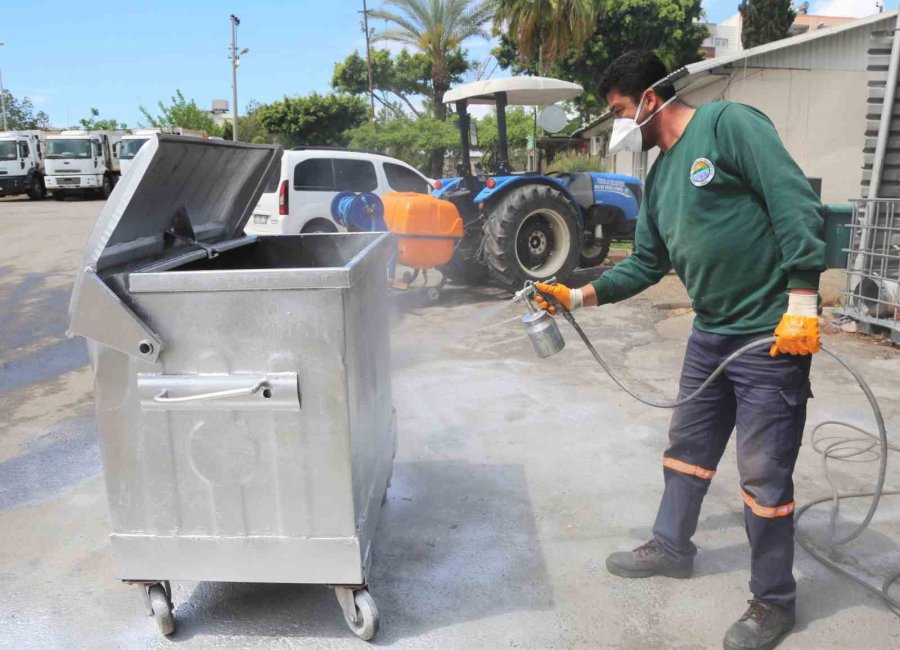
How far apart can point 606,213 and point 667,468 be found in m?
7.01

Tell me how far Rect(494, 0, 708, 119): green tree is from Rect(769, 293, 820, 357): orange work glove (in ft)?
79.0

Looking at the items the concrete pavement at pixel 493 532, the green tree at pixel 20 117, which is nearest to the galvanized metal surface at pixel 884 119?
the concrete pavement at pixel 493 532

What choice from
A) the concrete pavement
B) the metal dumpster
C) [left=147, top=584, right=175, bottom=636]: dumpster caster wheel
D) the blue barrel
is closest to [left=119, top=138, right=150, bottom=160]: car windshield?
the blue barrel

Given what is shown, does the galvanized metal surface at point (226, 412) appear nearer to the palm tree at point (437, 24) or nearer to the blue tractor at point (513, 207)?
the blue tractor at point (513, 207)

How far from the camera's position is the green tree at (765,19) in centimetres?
2495

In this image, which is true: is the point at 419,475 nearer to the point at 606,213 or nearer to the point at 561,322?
the point at 561,322

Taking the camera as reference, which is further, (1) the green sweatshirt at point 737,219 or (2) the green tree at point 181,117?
(2) the green tree at point 181,117

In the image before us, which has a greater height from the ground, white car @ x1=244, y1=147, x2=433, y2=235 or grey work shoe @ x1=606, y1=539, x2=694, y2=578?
white car @ x1=244, y1=147, x2=433, y2=235

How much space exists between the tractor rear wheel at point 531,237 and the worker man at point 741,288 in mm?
5036

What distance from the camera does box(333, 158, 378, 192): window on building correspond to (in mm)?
9102

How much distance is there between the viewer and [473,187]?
27.9ft

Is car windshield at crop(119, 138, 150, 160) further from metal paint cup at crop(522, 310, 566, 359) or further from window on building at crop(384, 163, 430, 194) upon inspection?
metal paint cup at crop(522, 310, 566, 359)

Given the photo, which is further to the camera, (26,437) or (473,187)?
(473,187)

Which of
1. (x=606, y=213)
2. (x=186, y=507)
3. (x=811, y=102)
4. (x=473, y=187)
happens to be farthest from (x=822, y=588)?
(x=811, y=102)
